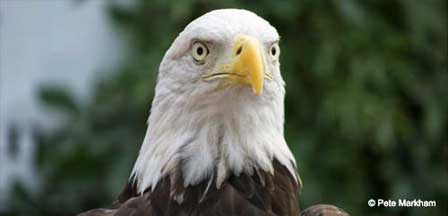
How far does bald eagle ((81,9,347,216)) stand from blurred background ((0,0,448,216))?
1.66 meters

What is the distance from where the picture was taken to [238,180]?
8.73 feet

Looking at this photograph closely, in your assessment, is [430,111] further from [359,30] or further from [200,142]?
[200,142]

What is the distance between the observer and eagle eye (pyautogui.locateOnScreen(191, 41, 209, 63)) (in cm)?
260

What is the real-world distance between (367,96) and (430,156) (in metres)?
0.49

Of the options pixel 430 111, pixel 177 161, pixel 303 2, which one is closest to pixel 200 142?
pixel 177 161
